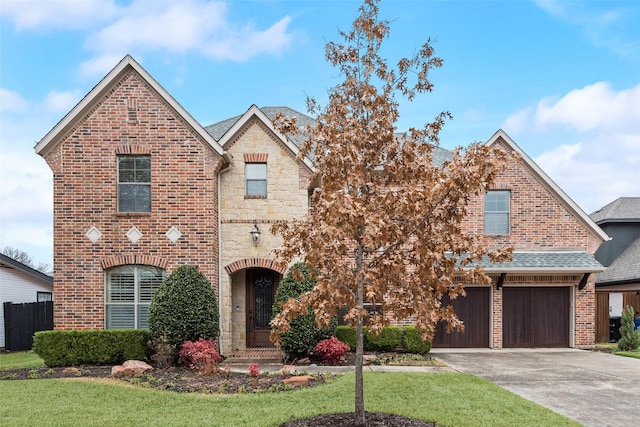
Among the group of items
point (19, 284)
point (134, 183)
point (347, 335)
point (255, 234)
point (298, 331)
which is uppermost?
point (134, 183)

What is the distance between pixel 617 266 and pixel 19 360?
22721 millimetres

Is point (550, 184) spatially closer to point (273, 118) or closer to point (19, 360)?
point (273, 118)

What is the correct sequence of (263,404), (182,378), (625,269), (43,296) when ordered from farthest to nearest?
(43,296), (625,269), (182,378), (263,404)

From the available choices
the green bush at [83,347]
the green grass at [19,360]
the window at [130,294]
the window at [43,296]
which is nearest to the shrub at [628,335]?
the window at [130,294]

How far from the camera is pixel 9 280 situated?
712 inches

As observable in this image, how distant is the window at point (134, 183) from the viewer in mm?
12914

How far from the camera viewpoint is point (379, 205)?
6.09 metres

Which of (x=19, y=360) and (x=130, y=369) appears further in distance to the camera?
(x=19, y=360)

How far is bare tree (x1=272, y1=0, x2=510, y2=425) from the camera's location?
219 inches

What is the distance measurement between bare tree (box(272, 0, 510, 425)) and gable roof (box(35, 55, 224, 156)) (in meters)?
6.79

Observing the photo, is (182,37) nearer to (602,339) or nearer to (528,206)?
(528,206)

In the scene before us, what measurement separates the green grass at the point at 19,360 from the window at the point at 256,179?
7.30m

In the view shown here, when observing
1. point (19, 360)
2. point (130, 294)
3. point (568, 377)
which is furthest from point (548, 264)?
point (19, 360)

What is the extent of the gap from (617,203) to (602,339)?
8.25m
